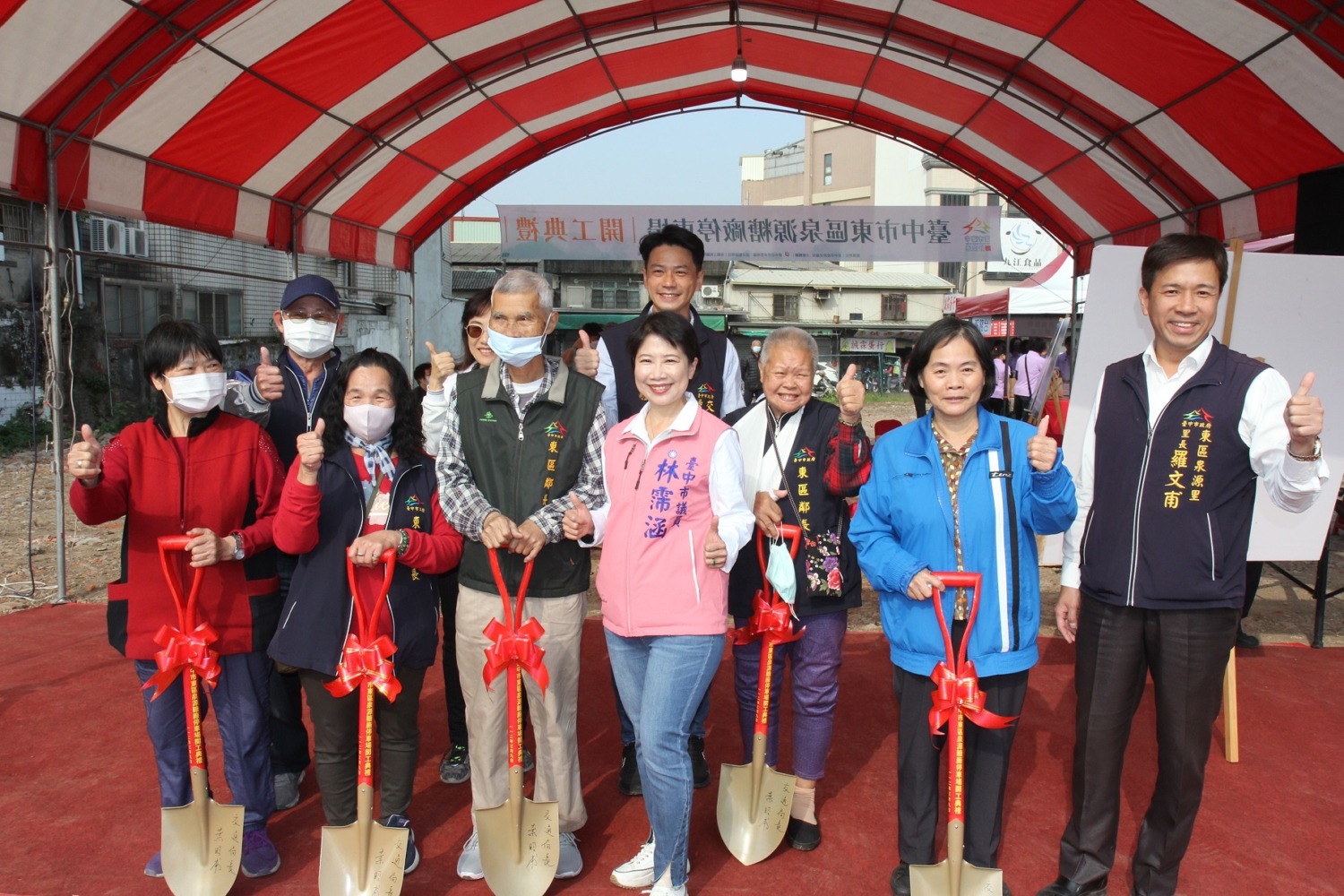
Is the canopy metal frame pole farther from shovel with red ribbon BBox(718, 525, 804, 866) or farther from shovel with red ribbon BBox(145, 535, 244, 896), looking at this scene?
shovel with red ribbon BBox(718, 525, 804, 866)

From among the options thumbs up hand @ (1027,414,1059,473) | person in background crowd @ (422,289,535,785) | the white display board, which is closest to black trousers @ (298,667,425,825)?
person in background crowd @ (422,289,535,785)

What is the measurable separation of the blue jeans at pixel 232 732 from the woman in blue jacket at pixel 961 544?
1907 millimetres

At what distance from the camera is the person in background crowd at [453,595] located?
329 centimetres

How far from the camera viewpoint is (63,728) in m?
3.86

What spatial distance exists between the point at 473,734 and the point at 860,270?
3414 cm

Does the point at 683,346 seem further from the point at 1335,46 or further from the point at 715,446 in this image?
the point at 1335,46

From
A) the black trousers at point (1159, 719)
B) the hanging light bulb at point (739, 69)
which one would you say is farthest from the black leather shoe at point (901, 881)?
the hanging light bulb at point (739, 69)

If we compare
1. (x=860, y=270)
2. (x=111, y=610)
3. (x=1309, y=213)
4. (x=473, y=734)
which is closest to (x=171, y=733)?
(x=111, y=610)

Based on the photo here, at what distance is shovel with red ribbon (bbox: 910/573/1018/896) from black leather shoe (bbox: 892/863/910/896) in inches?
9.5

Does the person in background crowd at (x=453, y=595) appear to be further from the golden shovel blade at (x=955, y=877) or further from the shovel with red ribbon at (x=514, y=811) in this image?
the golden shovel blade at (x=955, y=877)

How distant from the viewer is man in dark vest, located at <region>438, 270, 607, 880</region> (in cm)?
261

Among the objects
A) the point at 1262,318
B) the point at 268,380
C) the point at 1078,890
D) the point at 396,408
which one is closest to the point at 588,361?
the point at 396,408

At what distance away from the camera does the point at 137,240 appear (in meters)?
14.9

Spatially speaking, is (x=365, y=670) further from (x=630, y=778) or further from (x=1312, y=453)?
A: (x=1312, y=453)
